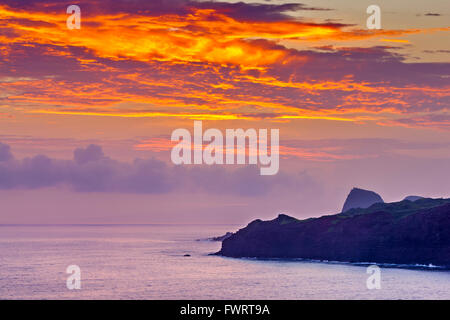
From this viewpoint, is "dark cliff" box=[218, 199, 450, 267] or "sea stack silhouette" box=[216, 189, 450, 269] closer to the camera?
"sea stack silhouette" box=[216, 189, 450, 269]

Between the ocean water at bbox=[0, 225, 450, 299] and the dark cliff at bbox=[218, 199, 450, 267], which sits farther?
the dark cliff at bbox=[218, 199, 450, 267]

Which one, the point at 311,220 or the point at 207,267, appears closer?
the point at 207,267

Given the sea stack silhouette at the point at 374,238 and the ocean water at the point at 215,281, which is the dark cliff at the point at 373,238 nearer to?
the sea stack silhouette at the point at 374,238

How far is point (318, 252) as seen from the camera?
617 ft

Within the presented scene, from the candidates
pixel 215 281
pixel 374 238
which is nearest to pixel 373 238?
pixel 374 238

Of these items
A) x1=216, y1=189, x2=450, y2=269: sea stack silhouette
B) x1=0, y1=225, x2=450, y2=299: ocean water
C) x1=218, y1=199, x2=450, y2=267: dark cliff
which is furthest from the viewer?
x1=218, y1=199, x2=450, y2=267: dark cliff

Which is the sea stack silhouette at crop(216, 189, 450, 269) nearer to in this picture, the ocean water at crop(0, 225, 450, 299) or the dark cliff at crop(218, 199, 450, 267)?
the dark cliff at crop(218, 199, 450, 267)

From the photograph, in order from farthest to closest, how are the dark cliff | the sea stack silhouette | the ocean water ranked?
the dark cliff < the sea stack silhouette < the ocean water

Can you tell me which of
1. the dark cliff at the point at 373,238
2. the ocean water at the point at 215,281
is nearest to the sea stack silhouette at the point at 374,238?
the dark cliff at the point at 373,238

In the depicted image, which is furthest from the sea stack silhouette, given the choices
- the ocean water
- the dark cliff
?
the ocean water

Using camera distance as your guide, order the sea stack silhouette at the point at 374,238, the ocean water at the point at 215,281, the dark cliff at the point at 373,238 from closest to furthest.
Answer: the ocean water at the point at 215,281 → the sea stack silhouette at the point at 374,238 → the dark cliff at the point at 373,238

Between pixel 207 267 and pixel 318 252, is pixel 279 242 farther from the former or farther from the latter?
pixel 207 267

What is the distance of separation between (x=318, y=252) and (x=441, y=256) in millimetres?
39902
